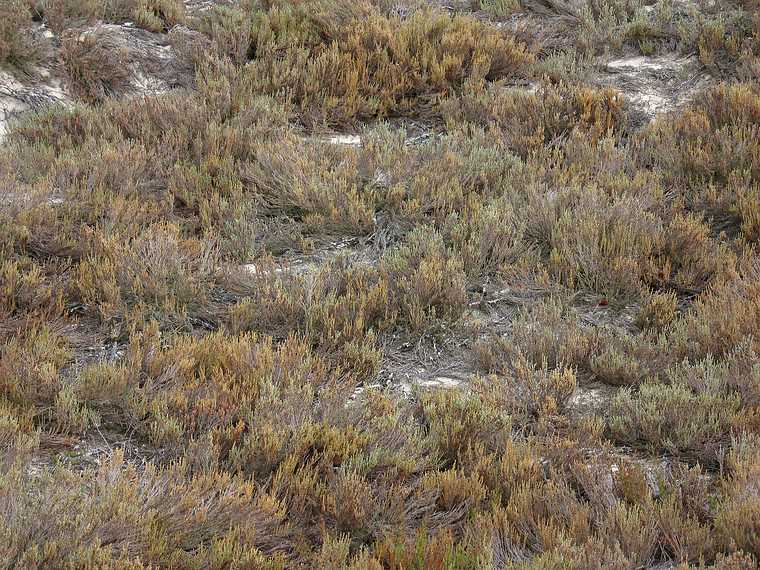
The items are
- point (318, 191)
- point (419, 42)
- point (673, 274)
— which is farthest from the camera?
point (419, 42)

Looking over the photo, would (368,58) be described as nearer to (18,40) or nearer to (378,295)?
(18,40)

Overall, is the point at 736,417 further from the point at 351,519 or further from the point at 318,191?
the point at 318,191

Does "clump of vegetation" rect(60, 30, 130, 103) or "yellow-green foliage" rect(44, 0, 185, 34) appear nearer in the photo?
"clump of vegetation" rect(60, 30, 130, 103)

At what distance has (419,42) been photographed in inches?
300

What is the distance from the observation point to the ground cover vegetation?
3.35 meters

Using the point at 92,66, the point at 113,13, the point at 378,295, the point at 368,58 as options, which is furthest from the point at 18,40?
the point at 378,295

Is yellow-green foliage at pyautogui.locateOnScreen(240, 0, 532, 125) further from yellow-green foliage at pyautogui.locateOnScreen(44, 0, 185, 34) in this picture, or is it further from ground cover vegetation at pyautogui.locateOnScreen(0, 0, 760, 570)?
yellow-green foliage at pyautogui.locateOnScreen(44, 0, 185, 34)

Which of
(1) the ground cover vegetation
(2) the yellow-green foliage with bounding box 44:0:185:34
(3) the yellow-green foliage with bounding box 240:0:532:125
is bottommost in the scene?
(1) the ground cover vegetation

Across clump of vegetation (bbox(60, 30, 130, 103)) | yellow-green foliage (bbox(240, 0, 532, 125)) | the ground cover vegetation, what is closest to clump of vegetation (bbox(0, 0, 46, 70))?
the ground cover vegetation

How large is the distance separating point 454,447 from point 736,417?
53.7 inches

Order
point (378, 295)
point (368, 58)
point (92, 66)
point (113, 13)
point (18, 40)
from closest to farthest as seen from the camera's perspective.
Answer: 1. point (378, 295)
2. point (18, 40)
3. point (92, 66)
4. point (368, 58)
5. point (113, 13)

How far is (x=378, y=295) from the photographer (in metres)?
4.91

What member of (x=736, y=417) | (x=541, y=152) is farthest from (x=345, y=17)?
(x=736, y=417)

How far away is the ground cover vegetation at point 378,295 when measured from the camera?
3.35m
